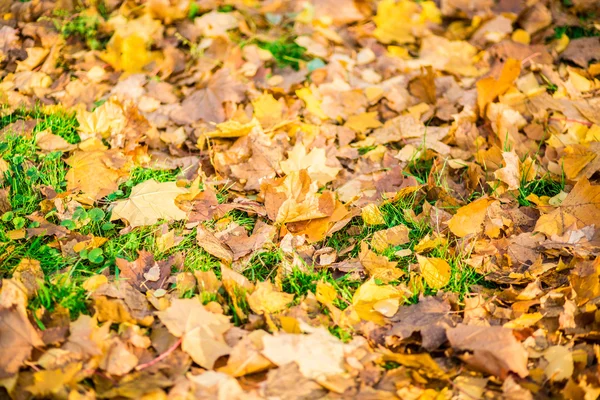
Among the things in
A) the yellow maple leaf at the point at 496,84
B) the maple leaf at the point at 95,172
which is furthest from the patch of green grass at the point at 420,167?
the maple leaf at the point at 95,172

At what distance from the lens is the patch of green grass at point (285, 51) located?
317 centimetres

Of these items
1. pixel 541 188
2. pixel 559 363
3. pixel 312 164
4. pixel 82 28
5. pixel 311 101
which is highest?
pixel 82 28

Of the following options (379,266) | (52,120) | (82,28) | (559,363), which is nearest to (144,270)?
(379,266)

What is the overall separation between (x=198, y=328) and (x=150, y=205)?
2.33 feet

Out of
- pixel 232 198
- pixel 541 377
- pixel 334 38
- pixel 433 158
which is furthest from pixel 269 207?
pixel 334 38

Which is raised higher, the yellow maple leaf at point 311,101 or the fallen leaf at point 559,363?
the yellow maple leaf at point 311,101

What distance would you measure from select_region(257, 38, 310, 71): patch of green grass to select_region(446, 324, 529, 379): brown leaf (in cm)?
195

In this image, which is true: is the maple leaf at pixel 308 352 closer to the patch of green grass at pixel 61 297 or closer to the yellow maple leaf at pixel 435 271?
the yellow maple leaf at pixel 435 271

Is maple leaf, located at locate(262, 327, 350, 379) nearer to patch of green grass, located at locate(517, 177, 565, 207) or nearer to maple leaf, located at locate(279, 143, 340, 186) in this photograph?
maple leaf, located at locate(279, 143, 340, 186)

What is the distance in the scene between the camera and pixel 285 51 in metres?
3.23

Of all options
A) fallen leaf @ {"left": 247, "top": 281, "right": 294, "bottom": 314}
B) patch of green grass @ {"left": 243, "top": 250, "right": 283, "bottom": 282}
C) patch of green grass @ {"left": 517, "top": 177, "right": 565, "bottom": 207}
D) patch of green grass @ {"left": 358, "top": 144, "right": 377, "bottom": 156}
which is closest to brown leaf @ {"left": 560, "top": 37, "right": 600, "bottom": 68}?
patch of green grass @ {"left": 517, "top": 177, "right": 565, "bottom": 207}

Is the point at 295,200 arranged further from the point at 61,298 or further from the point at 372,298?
the point at 61,298

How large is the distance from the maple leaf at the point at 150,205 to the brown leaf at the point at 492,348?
118 centimetres

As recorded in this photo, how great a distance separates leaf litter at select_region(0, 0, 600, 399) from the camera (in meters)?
1.66
